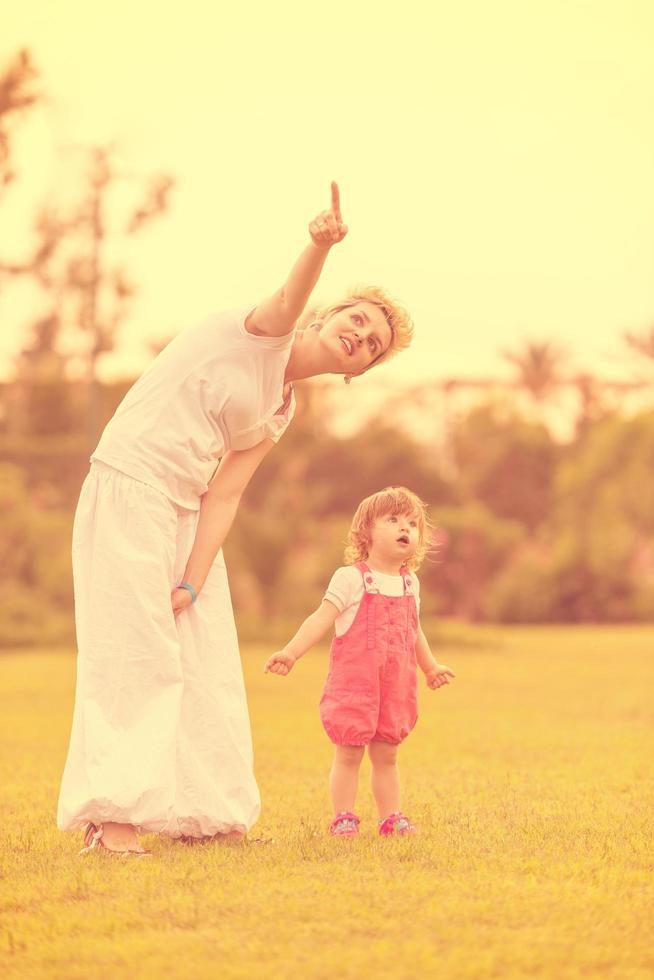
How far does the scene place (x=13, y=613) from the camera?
25.1 m

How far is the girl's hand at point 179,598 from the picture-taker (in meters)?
4.90

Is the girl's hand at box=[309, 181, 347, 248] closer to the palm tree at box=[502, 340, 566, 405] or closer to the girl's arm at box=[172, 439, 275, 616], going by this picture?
the girl's arm at box=[172, 439, 275, 616]

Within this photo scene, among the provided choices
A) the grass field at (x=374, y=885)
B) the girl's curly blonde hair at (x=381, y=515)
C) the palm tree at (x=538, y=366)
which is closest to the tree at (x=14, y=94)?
the grass field at (x=374, y=885)

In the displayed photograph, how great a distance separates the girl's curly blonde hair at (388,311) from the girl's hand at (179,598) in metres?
1.03

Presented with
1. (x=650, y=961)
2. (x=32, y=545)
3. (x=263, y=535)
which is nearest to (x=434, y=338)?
(x=263, y=535)

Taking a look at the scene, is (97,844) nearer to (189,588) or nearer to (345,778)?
(189,588)

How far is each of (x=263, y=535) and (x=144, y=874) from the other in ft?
76.4

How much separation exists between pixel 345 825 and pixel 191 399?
1.66 m

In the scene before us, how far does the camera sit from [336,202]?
4.41m

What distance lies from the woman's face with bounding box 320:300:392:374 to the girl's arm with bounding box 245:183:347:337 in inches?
6.8

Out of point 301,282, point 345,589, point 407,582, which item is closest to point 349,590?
point 345,589

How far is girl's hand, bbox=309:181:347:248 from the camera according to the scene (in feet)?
14.5

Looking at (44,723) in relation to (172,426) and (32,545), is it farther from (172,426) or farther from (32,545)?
(32,545)

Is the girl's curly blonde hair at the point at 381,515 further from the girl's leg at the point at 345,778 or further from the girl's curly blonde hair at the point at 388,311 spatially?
the girl's leg at the point at 345,778
